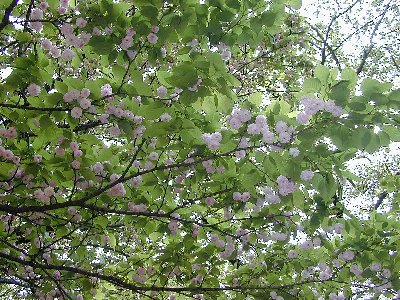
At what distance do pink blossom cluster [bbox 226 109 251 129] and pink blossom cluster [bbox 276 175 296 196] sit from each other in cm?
57

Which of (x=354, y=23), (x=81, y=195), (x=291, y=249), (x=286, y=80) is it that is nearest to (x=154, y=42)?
(x=81, y=195)

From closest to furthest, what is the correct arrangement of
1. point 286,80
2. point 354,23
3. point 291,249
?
point 291,249 → point 286,80 → point 354,23

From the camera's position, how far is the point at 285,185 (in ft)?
11.9

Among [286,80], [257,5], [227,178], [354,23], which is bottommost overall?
[227,178]

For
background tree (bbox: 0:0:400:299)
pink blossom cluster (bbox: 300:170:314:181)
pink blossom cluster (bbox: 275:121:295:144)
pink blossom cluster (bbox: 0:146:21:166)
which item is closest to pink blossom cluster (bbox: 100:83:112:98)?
background tree (bbox: 0:0:400:299)

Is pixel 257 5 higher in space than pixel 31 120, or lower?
higher

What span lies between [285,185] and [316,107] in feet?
2.64

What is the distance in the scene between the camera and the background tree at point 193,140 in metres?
3.13

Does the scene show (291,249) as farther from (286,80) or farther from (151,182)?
(286,80)

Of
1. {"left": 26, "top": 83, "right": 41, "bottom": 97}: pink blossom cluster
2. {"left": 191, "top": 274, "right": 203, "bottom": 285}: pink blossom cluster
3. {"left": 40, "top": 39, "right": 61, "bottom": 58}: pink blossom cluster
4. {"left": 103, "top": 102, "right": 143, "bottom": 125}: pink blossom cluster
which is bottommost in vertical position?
{"left": 191, "top": 274, "right": 203, "bottom": 285}: pink blossom cluster

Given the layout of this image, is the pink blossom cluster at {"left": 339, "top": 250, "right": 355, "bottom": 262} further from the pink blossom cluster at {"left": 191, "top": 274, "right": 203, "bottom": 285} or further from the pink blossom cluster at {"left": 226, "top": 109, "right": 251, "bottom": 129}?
the pink blossom cluster at {"left": 226, "top": 109, "right": 251, "bottom": 129}

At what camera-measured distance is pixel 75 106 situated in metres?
3.52

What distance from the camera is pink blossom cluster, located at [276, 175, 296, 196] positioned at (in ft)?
11.9

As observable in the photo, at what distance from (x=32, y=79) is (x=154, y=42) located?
37.5 inches
